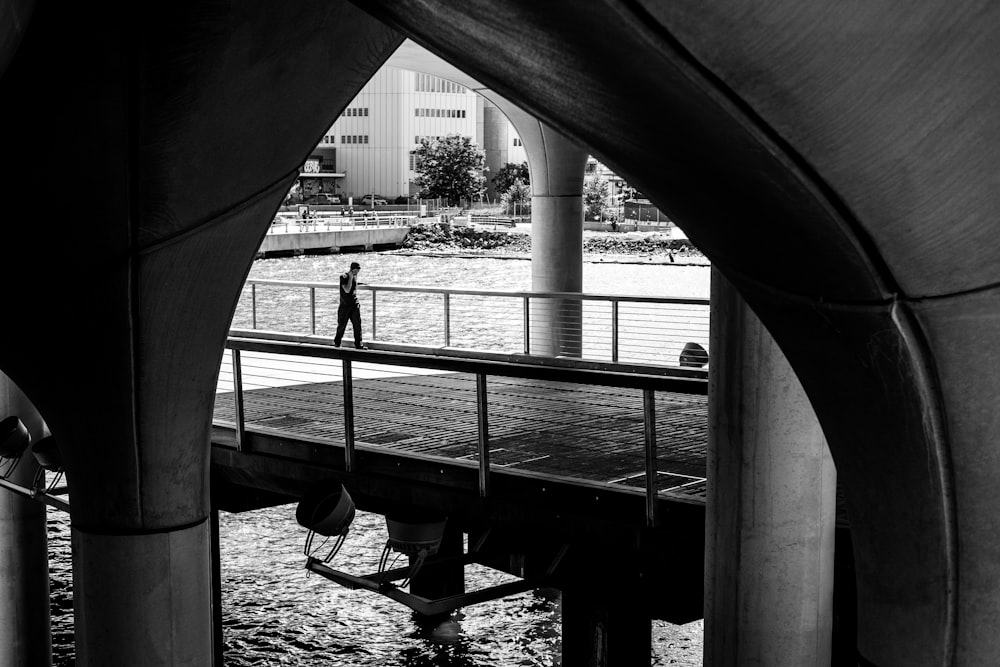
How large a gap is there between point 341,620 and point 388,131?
8196cm

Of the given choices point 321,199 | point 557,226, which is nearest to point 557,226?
point 557,226

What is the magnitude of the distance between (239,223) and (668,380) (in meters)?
2.36

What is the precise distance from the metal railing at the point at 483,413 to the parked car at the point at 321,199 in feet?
268

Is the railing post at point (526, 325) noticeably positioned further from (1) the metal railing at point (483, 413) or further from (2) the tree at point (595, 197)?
(2) the tree at point (595, 197)

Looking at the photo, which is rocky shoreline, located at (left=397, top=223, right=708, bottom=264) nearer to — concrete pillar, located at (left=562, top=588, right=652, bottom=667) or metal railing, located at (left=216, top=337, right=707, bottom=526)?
metal railing, located at (left=216, top=337, right=707, bottom=526)

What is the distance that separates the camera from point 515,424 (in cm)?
954

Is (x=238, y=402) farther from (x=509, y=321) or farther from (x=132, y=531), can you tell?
(x=509, y=321)

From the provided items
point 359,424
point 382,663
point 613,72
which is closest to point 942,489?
point 613,72

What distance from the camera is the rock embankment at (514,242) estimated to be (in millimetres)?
64000

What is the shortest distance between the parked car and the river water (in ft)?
232

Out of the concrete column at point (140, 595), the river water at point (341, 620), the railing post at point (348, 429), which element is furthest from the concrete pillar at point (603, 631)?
the river water at point (341, 620)

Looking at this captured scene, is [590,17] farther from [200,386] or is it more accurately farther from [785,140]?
[200,386]

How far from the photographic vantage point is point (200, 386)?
682 cm

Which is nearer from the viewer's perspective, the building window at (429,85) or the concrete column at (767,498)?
the concrete column at (767,498)
